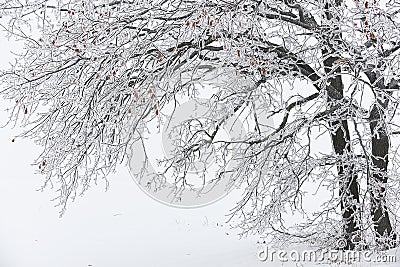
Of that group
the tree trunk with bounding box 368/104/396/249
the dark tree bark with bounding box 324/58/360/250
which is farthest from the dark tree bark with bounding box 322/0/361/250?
the tree trunk with bounding box 368/104/396/249

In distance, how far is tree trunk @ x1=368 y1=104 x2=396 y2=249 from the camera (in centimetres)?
593

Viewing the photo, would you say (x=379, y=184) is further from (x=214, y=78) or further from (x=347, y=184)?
(x=214, y=78)

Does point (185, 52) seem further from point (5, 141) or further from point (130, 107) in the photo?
point (5, 141)

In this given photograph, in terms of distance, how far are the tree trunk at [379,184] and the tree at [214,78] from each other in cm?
1

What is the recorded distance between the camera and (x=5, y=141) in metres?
14.2

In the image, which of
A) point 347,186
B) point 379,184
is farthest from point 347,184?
point 379,184

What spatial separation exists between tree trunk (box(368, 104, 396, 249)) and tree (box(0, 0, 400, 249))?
0.01 m

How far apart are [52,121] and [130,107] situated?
0.90 metres

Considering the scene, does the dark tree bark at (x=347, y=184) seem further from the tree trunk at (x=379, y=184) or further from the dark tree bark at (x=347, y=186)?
the tree trunk at (x=379, y=184)

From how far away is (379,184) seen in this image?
19.6 feet

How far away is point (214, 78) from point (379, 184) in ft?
6.30

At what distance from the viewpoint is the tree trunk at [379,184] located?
19.5 ft

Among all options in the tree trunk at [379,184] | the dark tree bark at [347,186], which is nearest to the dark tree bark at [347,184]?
the dark tree bark at [347,186]

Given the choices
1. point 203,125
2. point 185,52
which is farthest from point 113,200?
point 185,52
